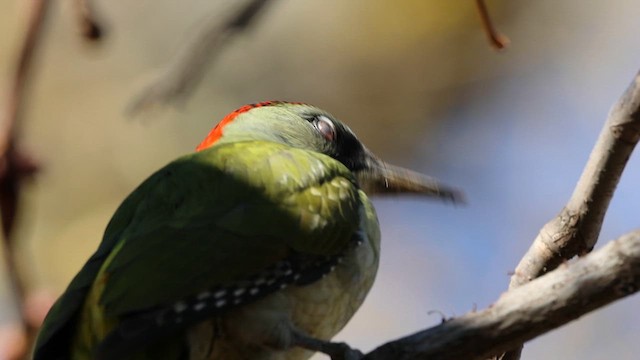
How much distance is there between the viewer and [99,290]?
10.9 feet

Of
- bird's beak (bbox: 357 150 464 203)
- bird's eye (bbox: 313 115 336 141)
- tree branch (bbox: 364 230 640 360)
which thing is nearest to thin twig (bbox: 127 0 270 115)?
tree branch (bbox: 364 230 640 360)

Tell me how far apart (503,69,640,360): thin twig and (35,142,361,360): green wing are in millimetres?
657

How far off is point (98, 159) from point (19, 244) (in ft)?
17.8

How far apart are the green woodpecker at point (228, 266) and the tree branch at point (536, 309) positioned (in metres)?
0.48

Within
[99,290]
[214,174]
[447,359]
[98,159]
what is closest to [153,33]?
[98,159]

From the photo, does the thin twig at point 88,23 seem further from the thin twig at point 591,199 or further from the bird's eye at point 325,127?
the bird's eye at point 325,127

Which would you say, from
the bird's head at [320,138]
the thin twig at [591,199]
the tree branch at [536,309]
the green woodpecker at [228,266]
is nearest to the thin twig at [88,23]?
the green woodpecker at [228,266]

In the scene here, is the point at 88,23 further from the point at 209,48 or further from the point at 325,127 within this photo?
the point at 325,127

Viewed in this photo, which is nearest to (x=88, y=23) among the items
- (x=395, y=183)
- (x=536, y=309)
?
(x=536, y=309)

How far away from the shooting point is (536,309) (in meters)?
2.86

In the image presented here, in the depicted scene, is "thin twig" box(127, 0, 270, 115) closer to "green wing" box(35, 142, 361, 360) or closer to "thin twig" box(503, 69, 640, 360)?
"green wing" box(35, 142, 361, 360)

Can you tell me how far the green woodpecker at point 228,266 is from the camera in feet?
10.6

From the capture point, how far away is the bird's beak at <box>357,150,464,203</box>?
481 cm

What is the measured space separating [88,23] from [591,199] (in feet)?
5.57
